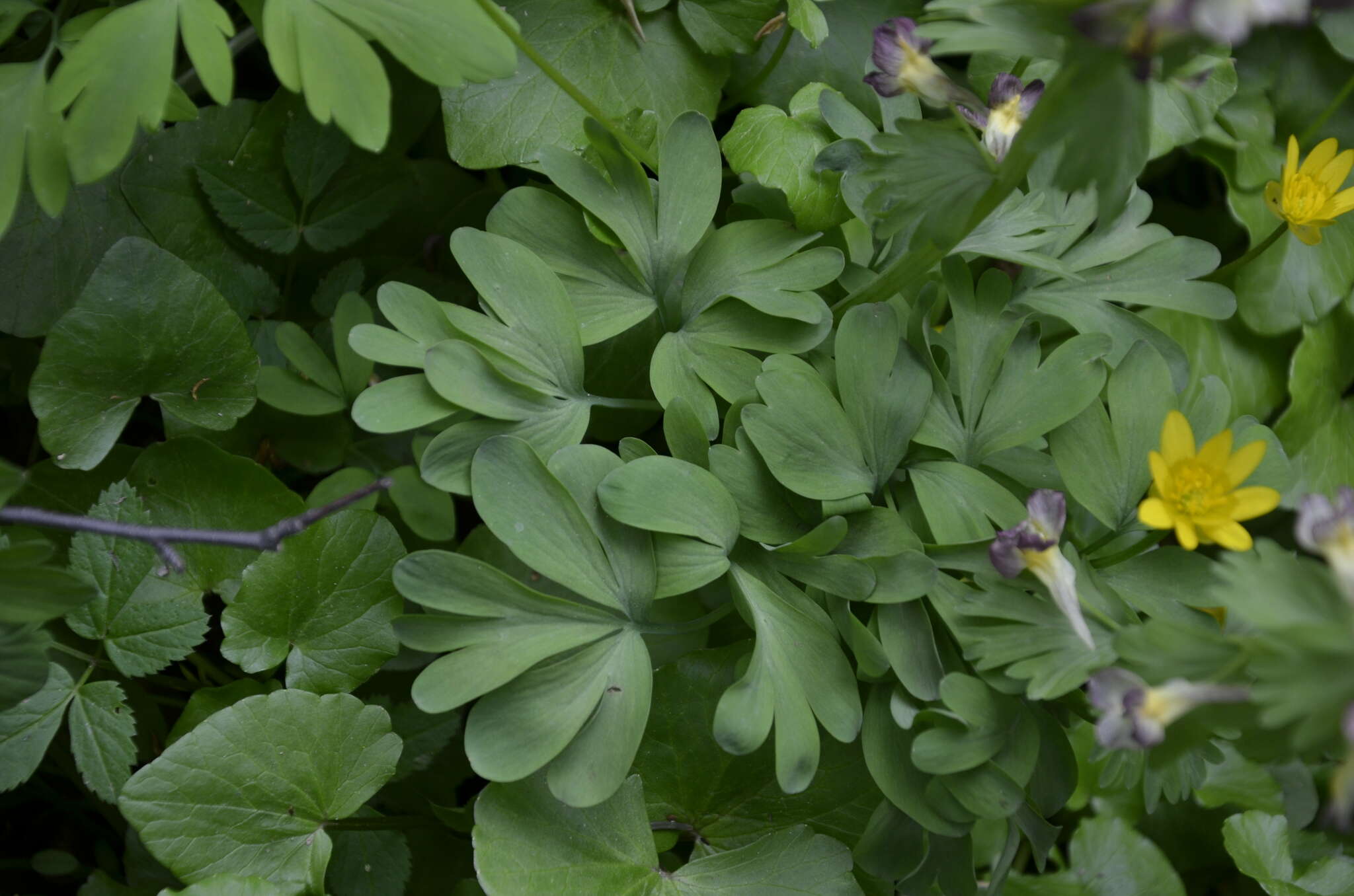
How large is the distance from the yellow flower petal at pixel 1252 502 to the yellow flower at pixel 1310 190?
1.29 ft

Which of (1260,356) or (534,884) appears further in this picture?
(1260,356)

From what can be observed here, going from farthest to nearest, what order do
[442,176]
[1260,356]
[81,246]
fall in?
[1260,356] → [442,176] → [81,246]

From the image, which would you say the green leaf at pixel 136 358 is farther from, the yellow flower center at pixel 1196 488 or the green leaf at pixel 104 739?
the yellow flower center at pixel 1196 488

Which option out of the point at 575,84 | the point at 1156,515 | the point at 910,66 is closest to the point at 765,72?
the point at 575,84

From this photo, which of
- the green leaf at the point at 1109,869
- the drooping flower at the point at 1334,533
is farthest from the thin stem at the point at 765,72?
the green leaf at the point at 1109,869

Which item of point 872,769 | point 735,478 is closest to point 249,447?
point 735,478

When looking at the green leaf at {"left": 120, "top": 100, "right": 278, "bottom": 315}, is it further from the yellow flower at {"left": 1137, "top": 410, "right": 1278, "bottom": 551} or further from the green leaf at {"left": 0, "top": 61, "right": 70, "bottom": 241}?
the yellow flower at {"left": 1137, "top": 410, "right": 1278, "bottom": 551}

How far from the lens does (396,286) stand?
0.78 metres

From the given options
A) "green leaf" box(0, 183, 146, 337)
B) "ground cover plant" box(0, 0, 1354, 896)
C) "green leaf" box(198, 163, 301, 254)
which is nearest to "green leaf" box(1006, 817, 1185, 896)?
"ground cover plant" box(0, 0, 1354, 896)

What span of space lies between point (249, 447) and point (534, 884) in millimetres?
544

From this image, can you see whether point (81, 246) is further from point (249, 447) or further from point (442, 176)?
point (442, 176)

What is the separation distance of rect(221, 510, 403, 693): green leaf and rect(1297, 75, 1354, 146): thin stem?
1164mm

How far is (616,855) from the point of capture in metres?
0.80

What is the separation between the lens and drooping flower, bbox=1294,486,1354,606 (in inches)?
19.6
